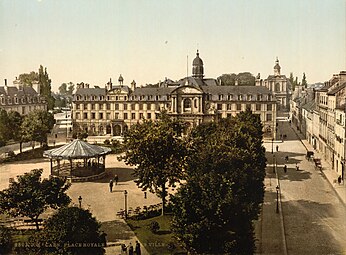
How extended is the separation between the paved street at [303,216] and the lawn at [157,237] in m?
5.33

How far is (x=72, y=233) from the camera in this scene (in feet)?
62.1

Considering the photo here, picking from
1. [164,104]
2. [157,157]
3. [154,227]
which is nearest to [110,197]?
[157,157]

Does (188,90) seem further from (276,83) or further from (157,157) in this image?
(157,157)

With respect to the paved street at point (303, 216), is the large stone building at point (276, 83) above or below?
above

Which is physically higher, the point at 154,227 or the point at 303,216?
the point at 154,227

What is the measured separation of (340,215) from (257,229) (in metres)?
7.42

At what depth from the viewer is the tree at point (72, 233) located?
18438 mm

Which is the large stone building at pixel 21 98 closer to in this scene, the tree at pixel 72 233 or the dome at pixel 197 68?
the dome at pixel 197 68

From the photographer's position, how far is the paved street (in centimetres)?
2531

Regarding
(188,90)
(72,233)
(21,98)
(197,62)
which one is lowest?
(72,233)

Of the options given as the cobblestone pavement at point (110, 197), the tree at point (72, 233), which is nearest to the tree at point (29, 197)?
the cobblestone pavement at point (110, 197)

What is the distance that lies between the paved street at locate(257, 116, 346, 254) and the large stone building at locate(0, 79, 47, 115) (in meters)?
57.1

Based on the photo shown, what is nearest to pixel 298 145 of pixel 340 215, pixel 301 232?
pixel 340 215

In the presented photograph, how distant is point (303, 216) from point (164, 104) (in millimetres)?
53286
